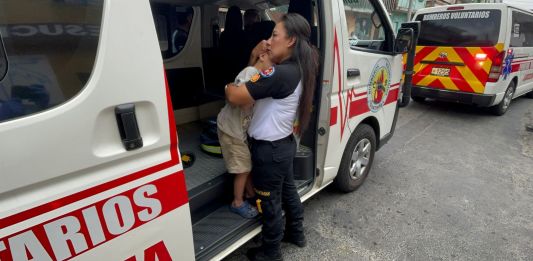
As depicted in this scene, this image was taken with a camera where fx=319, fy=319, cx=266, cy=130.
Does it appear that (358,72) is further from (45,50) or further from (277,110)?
(45,50)

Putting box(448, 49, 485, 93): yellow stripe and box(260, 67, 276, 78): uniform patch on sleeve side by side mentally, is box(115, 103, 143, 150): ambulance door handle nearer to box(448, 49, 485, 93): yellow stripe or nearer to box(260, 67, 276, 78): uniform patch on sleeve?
box(260, 67, 276, 78): uniform patch on sleeve

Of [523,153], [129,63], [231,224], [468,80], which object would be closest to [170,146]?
[129,63]

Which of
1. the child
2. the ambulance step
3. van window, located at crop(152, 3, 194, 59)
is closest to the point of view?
the ambulance step

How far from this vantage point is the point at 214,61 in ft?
12.7

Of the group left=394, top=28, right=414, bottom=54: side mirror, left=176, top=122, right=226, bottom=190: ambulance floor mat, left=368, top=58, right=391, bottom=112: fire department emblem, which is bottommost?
left=176, top=122, right=226, bottom=190: ambulance floor mat

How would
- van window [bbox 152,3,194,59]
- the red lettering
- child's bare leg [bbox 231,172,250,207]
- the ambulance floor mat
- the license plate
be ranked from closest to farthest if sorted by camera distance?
the red lettering
child's bare leg [bbox 231,172,250,207]
the ambulance floor mat
van window [bbox 152,3,194,59]
the license plate

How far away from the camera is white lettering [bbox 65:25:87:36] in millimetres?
1056

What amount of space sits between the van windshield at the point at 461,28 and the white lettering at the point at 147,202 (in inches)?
247

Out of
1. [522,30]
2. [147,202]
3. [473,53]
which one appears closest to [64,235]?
[147,202]

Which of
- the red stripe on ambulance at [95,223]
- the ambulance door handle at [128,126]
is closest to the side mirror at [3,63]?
the ambulance door handle at [128,126]

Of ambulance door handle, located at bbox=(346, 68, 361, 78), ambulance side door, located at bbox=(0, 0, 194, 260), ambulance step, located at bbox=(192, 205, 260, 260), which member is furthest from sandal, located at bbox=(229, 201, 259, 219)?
ambulance door handle, located at bbox=(346, 68, 361, 78)

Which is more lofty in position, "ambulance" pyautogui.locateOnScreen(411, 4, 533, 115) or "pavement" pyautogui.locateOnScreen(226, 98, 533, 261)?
"ambulance" pyautogui.locateOnScreen(411, 4, 533, 115)

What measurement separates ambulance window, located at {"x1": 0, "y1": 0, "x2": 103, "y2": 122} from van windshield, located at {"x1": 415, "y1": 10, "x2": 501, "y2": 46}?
251 inches

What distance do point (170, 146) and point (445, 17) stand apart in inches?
249
